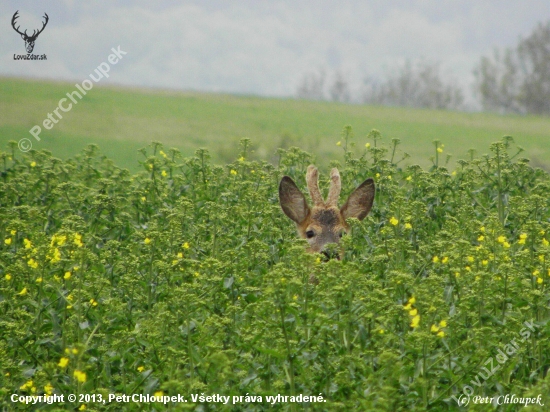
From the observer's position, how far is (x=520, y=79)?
7100 cm


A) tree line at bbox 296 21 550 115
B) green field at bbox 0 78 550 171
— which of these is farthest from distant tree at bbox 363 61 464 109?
green field at bbox 0 78 550 171

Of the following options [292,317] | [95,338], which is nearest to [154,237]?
[95,338]

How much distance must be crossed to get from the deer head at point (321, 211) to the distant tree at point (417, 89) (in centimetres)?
6754

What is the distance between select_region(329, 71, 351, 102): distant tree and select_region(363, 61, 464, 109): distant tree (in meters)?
1.91

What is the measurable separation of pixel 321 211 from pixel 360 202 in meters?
0.47

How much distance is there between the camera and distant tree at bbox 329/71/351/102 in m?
76.6

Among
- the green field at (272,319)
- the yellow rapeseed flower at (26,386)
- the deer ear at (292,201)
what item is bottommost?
the yellow rapeseed flower at (26,386)

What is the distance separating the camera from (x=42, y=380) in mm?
6090

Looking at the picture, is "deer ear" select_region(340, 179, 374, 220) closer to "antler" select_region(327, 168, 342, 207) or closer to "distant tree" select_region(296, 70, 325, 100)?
"antler" select_region(327, 168, 342, 207)

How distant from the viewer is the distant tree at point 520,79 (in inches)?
2734

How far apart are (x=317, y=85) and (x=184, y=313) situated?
72272mm

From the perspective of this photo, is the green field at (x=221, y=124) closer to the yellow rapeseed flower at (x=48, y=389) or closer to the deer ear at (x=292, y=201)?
the deer ear at (x=292, y=201)

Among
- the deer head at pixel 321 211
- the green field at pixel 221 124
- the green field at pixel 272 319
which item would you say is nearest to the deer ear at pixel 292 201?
the deer head at pixel 321 211

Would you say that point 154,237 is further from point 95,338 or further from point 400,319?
point 400,319
